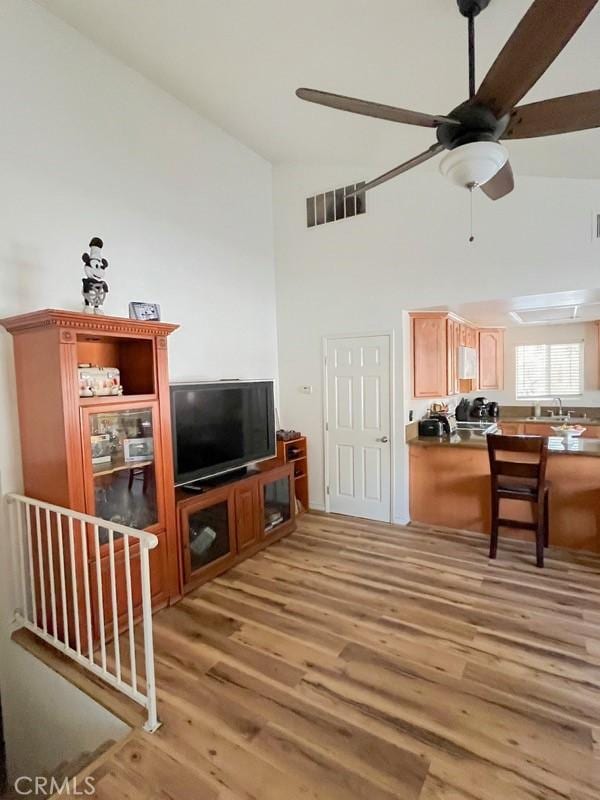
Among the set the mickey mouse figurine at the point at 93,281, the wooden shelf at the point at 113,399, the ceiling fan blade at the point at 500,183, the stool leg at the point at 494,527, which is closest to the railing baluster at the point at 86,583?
the wooden shelf at the point at 113,399

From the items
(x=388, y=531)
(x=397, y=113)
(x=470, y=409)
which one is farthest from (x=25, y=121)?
(x=470, y=409)

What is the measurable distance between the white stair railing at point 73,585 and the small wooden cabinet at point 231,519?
48 cm

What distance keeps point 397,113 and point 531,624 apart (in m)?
2.94

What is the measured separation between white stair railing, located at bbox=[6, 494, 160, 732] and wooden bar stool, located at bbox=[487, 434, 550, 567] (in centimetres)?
284

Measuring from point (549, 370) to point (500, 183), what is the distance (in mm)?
4692

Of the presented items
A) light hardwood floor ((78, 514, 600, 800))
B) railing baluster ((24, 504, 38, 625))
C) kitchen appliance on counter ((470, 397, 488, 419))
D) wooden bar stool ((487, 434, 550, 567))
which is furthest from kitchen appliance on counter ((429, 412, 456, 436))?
railing baluster ((24, 504, 38, 625))

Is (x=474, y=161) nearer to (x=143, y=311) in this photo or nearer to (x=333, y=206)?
(x=143, y=311)

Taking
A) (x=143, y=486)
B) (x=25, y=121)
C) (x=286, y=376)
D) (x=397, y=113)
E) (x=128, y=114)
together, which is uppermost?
(x=128, y=114)

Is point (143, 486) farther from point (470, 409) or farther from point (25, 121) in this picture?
point (470, 409)

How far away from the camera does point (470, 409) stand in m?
5.71

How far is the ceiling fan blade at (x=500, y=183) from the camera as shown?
6.63 feet

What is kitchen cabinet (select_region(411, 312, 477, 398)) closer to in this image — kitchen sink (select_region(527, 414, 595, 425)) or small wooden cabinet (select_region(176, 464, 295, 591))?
small wooden cabinet (select_region(176, 464, 295, 591))

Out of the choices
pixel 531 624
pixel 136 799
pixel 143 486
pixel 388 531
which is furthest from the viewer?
pixel 388 531

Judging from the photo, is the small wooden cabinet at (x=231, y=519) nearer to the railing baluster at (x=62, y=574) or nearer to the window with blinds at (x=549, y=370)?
the railing baluster at (x=62, y=574)
